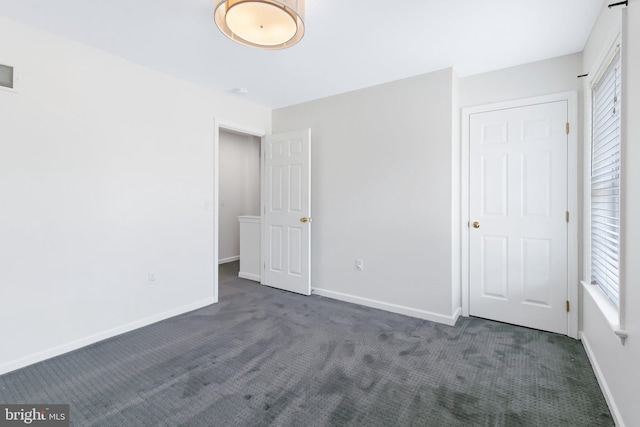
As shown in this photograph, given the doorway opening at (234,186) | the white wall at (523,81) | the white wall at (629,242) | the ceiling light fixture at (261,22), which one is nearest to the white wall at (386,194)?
the white wall at (523,81)

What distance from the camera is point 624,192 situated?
1.57 metres

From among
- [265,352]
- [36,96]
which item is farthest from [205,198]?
[265,352]

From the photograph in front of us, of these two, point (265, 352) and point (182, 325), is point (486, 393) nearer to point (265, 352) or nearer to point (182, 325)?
point (265, 352)

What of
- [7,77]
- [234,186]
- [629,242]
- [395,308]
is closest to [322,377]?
[395,308]

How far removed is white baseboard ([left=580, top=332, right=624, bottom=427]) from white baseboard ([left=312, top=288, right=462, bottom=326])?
3.16ft

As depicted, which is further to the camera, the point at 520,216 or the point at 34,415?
the point at 520,216

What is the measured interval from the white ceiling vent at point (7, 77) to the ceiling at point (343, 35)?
350 mm

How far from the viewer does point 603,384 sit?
1905 mm

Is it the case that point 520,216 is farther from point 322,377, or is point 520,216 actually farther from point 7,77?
point 7,77

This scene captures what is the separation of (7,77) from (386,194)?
3191 mm

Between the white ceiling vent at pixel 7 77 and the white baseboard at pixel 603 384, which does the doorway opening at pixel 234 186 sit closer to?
the white ceiling vent at pixel 7 77

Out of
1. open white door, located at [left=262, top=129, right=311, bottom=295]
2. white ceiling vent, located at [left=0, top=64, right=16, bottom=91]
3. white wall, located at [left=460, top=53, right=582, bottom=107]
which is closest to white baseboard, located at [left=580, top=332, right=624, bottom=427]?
white wall, located at [left=460, top=53, right=582, bottom=107]

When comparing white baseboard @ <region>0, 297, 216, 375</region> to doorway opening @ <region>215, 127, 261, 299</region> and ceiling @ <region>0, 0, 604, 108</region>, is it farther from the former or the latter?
ceiling @ <region>0, 0, 604, 108</region>

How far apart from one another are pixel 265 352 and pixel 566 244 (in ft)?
8.77
